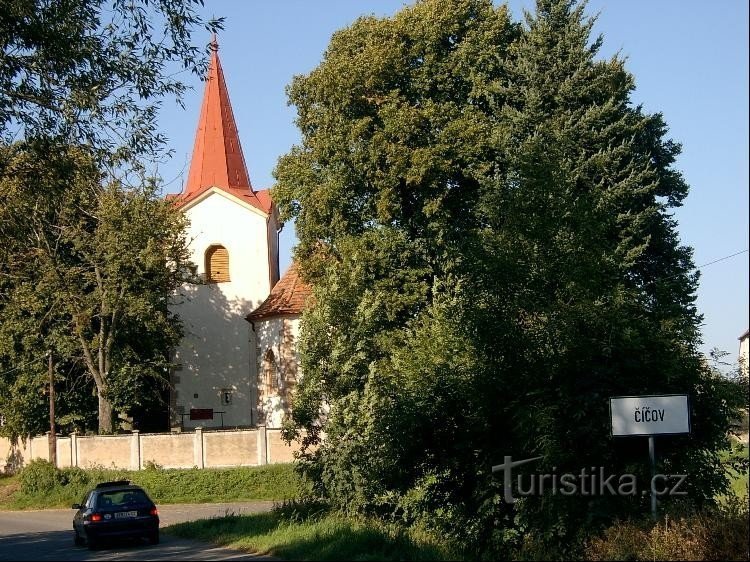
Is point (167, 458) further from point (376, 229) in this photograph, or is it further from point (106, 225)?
point (376, 229)

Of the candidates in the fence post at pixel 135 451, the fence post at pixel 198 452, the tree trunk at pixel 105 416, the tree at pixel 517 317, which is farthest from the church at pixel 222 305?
the tree at pixel 517 317

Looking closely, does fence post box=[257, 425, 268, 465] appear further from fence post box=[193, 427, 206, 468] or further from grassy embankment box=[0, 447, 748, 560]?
grassy embankment box=[0, 447, 748, 560]

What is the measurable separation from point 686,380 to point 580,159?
13.3 meters

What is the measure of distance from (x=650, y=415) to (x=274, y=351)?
3319cm

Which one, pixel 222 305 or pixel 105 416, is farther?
pixel 222 305

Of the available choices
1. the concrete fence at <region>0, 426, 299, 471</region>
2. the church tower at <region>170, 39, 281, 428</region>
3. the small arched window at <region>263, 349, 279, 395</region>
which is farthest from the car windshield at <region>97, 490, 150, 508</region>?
the church tower at <region>170, 39, 281, 428</region>

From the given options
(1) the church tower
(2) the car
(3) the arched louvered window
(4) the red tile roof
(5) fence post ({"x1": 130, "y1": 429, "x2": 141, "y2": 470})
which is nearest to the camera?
(2) the car

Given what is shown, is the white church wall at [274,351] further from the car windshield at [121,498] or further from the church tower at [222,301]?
the car windshield at [121,498]

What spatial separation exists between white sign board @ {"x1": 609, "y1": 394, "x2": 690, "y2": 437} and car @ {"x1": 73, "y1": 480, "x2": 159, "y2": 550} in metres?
11.8

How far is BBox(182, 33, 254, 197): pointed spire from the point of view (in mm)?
49469

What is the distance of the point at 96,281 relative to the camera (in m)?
40.8

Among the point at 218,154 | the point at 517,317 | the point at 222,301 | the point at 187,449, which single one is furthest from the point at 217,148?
the point at 517,317

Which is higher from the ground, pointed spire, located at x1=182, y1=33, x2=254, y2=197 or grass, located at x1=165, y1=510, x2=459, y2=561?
pointed spire, located at x1=182, y1=33, x2=254, y2=197

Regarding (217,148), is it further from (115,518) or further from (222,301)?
(115,518)
